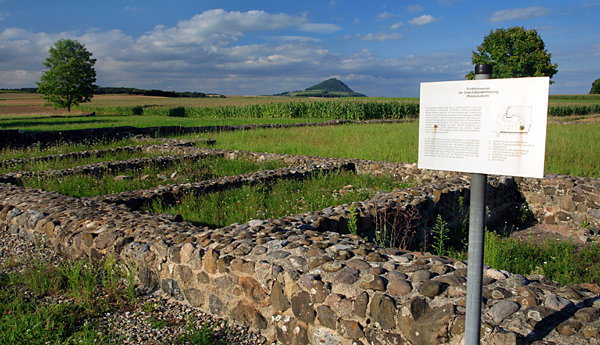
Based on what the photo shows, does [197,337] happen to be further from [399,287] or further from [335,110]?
[335,110]

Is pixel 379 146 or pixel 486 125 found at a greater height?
pixel 486 125

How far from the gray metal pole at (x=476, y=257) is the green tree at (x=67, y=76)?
168ft

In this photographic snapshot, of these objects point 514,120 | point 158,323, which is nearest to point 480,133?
point 514,120

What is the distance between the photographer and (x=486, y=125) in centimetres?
204

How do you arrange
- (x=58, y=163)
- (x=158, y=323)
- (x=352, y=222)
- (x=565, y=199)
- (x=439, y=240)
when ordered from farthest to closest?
1. (x=58, y=163)
2. (x=565, y=199)
3. (x=439, y=240)
4. (x=352, y=222)
5. (x=158, y=323)

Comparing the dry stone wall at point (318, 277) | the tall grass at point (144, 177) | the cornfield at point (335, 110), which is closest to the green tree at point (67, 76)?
the cornfield at point (335, 110)

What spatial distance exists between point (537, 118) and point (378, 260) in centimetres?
165

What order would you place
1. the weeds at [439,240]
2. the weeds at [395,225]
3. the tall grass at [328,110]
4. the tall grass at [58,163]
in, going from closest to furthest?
the weeds at [395,225]
the weeds at [439,240]
the tall grass at [58,163]
the tall grass at [328,110]

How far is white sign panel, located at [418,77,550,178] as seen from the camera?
6.26 ft

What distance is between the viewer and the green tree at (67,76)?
4450cm

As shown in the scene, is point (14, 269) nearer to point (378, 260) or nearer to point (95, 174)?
point (378, 260)

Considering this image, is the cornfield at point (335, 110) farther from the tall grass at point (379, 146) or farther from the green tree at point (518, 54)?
the tall grass at point (379, 146)

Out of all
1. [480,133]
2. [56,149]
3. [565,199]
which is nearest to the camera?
[480,133]

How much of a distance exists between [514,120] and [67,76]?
174ft
